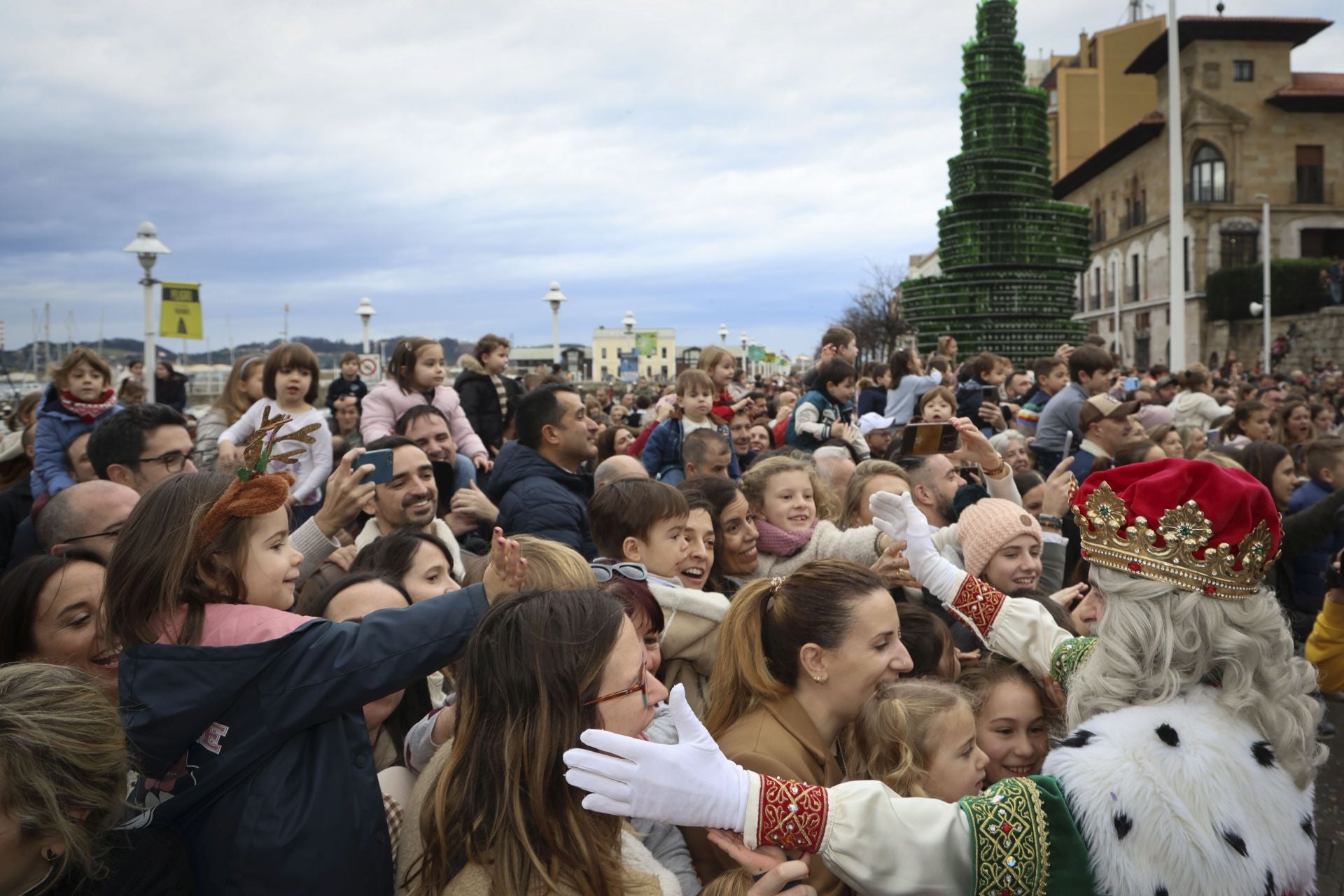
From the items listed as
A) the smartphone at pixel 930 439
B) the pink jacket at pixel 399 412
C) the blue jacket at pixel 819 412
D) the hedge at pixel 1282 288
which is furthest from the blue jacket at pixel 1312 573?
the hedge at pixel 1282 288

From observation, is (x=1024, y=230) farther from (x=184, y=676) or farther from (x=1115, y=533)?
(x=184, y=676)

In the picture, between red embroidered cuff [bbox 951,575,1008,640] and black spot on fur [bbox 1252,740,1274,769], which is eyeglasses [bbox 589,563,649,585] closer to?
red embroidered cuff [bbox 951,575,1008,640]

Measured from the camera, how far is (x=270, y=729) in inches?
86.2

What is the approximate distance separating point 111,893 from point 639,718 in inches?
47.2

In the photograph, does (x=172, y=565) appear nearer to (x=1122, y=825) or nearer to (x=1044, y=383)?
(x=1122, y=825)

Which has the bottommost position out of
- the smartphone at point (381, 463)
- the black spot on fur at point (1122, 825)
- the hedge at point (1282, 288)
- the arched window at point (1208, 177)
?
the black spot on fur at point (1122, 825)

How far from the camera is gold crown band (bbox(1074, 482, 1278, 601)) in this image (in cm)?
234

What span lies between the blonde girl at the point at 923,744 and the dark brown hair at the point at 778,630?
0.29 metres

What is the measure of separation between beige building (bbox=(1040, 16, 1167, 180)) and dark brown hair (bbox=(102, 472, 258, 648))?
63.0 metres

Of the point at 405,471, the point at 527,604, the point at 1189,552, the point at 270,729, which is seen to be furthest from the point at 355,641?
the point at 405,471

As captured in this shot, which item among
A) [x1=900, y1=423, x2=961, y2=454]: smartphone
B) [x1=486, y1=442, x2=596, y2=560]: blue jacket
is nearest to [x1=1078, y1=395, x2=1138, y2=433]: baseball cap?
[x1=900, y1=423, x2=961, y2=454]: smartphone

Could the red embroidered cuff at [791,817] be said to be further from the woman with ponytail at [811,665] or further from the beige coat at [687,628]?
the beige coat at [687,628]

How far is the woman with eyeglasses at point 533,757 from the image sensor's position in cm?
213

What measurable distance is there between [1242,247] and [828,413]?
4638 centimetres
